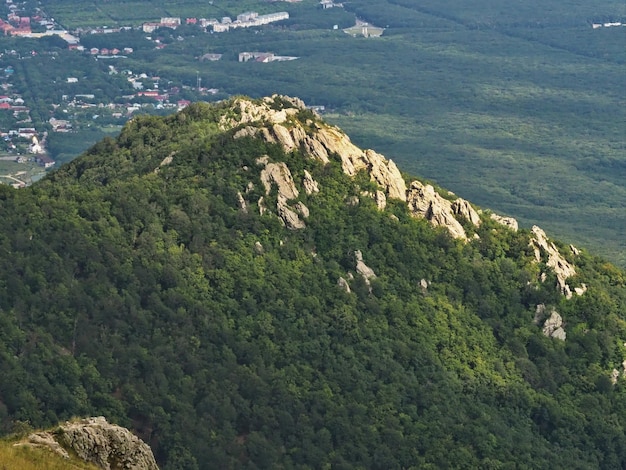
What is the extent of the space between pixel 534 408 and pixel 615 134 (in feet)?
354

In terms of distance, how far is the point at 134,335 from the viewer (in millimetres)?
68000

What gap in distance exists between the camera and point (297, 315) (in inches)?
2837

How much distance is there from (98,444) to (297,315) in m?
26.9

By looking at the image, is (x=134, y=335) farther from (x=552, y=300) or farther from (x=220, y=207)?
(x=552, y=300)

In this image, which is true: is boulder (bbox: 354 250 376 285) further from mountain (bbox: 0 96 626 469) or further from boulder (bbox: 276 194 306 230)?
boulder (bbox: 276 194 306 230)

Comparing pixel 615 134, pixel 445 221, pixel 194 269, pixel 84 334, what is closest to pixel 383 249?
pixel 445 221

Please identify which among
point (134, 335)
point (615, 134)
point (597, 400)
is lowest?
point (615, 134)

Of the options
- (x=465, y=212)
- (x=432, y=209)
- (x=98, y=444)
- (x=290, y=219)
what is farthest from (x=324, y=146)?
(x=98, y=444)

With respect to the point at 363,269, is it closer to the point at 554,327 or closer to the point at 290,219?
the point at 290,219

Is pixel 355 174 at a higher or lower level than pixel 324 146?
lower

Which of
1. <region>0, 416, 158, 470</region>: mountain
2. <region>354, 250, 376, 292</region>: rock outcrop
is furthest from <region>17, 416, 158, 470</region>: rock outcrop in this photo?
<region>354, 250, 376, 292</region>: rock outcrop

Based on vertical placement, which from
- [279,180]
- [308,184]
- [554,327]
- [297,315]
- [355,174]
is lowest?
[554,327]

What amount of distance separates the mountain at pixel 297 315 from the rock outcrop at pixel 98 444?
49.0ft

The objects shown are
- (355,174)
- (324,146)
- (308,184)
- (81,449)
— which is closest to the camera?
(81,449)
